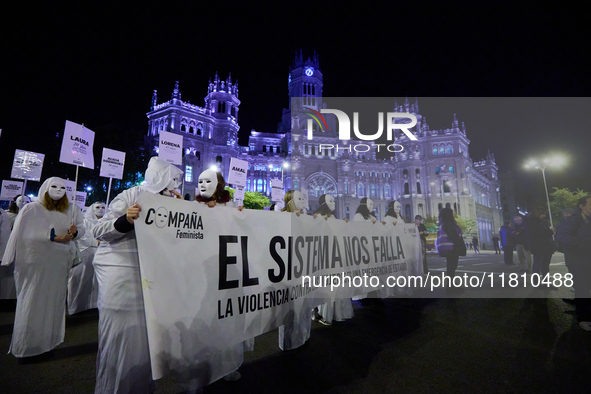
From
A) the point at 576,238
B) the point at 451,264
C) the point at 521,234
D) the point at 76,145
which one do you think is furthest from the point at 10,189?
the point at 521,234

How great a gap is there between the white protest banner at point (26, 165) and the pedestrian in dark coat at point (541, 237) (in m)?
13.2

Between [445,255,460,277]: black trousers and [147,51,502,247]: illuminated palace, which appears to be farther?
[147,51,502,247]: illuminated palace

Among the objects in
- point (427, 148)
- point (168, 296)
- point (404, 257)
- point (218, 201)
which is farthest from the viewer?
point (427, 148)

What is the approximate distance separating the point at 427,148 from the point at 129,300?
66.2 metres

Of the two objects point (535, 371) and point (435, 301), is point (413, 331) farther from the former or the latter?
point (435, 301)

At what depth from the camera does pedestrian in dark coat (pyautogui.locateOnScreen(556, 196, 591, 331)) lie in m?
4.56

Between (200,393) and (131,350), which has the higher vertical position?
(131,350)

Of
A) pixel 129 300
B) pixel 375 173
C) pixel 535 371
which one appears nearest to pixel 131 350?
pixel 129 300

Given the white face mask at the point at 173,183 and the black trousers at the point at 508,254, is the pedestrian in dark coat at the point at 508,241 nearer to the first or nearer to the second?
the black trousers at the point at 508,254

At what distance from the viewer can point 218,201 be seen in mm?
3125

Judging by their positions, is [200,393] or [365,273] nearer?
[200,393]

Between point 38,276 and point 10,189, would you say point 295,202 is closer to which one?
point 38,276

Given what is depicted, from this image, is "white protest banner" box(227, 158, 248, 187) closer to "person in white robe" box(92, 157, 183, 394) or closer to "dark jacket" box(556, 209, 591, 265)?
"person in white robe" box(92, 157, 183, 394)

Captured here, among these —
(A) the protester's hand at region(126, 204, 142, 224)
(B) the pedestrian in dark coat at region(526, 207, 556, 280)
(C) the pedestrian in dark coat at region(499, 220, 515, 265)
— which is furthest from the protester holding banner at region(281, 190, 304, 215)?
(C) the pedestrian in dark coat at region(499, 220, 515, 265)
